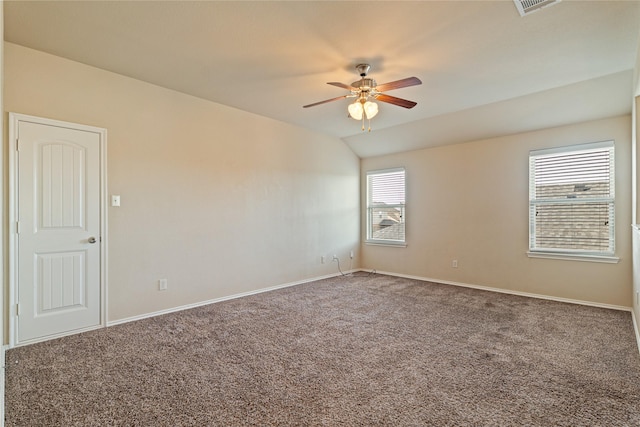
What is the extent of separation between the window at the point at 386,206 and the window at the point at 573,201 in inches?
83.8

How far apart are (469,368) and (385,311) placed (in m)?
1.50

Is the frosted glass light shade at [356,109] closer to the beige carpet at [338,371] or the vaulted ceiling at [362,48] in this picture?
the vaulted ceiling at [362,48]

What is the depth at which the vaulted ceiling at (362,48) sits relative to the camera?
247cm

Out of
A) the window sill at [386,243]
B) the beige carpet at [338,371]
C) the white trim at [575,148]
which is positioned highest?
the white trim at [575,148]

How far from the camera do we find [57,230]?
318 centimetres

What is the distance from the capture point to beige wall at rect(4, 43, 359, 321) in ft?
10.9

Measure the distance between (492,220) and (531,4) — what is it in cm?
338

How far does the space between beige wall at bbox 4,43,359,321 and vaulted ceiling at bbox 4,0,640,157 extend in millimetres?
289

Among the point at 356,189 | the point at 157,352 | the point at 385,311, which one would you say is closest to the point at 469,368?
the point at 385,311

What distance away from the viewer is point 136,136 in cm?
370

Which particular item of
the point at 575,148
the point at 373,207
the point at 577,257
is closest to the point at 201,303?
the point at 373,207

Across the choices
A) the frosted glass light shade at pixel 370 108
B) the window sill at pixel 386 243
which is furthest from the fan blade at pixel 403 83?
the window sill at pixel 386 243

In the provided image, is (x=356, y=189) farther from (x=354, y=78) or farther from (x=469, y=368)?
(x=469, y=368)

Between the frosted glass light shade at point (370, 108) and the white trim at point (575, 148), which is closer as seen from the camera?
the frosted glass light shade at point (370, 108)
